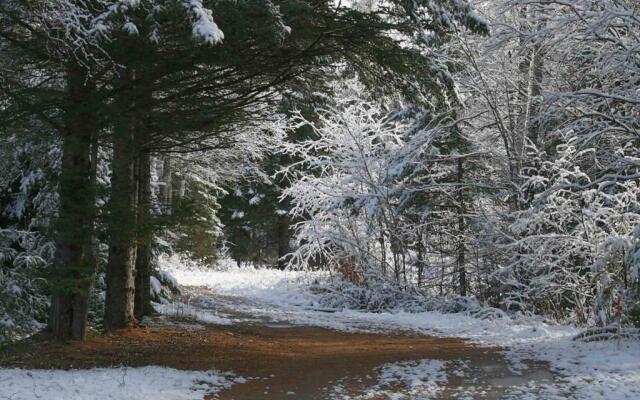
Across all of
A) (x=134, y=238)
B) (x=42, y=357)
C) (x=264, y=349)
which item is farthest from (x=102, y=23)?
(x=264, y=349)

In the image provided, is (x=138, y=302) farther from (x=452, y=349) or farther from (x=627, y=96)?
(x=627, y=96)

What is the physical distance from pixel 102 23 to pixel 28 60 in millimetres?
2704

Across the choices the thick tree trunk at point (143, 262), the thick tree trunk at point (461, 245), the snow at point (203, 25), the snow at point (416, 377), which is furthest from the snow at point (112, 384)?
the thick tree trunk at point (461, 245)

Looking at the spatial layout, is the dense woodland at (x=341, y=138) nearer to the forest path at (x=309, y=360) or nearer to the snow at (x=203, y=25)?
the snow at (x=203, y=25)

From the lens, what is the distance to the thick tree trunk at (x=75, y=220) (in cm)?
765

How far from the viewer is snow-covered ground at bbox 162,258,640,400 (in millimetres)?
6918

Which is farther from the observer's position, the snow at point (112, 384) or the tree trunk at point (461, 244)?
the tree trunk at point (461, 244)

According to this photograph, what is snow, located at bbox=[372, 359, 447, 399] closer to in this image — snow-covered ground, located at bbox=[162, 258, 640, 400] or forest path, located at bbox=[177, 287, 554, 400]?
forest path, located at bbox=[177, 287, 554, 400]

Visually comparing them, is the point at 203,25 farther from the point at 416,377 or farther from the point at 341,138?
the point at 341,138

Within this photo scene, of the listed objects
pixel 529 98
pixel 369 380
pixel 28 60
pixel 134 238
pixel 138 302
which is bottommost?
pixel 369 380

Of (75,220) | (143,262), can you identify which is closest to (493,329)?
(143,262)

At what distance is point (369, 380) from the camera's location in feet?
24.5

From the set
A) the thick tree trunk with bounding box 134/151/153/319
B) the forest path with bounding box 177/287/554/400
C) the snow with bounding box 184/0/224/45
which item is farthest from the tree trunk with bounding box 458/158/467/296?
the snow with bounding box 184/0/224/45

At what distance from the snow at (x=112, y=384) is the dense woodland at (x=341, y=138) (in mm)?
1238
